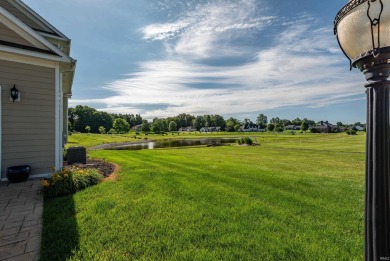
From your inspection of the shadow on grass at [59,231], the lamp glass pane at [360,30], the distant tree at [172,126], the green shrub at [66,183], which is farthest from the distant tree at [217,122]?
the lamp glass pane at [360,30]

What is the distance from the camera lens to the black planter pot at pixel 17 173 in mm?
6055

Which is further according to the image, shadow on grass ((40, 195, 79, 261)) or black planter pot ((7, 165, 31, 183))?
black planter pot ((7, 165, 31, 183))

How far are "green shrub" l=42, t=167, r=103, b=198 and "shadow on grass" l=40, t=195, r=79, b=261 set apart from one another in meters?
0.47

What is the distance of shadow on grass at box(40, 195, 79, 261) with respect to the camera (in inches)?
115

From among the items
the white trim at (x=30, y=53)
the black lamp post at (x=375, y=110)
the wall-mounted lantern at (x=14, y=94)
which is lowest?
the black lamp post at (x=375, y=110)

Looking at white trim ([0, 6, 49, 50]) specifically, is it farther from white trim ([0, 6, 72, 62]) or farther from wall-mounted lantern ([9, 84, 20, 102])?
wall-mounted lantern ([9, 84, 20, 102])

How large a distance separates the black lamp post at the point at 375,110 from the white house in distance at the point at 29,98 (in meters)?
7.90

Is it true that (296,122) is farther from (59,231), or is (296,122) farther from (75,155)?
(59,231)

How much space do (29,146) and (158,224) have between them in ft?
17.9

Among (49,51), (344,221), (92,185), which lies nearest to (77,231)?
(92,185)

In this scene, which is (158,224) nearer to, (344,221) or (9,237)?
(9,237)

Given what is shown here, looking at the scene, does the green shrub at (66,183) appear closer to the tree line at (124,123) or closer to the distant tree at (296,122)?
the tree line at (124,123)

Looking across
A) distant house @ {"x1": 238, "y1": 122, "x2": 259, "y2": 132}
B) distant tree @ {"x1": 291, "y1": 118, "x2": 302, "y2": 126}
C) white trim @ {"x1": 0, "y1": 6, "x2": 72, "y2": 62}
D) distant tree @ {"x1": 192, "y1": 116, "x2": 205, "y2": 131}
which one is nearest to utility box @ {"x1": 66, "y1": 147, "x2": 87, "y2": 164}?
white trim @ {"x1": 0, "y1": 6, "x2": 72, "y2": 62}

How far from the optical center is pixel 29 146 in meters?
6.62
